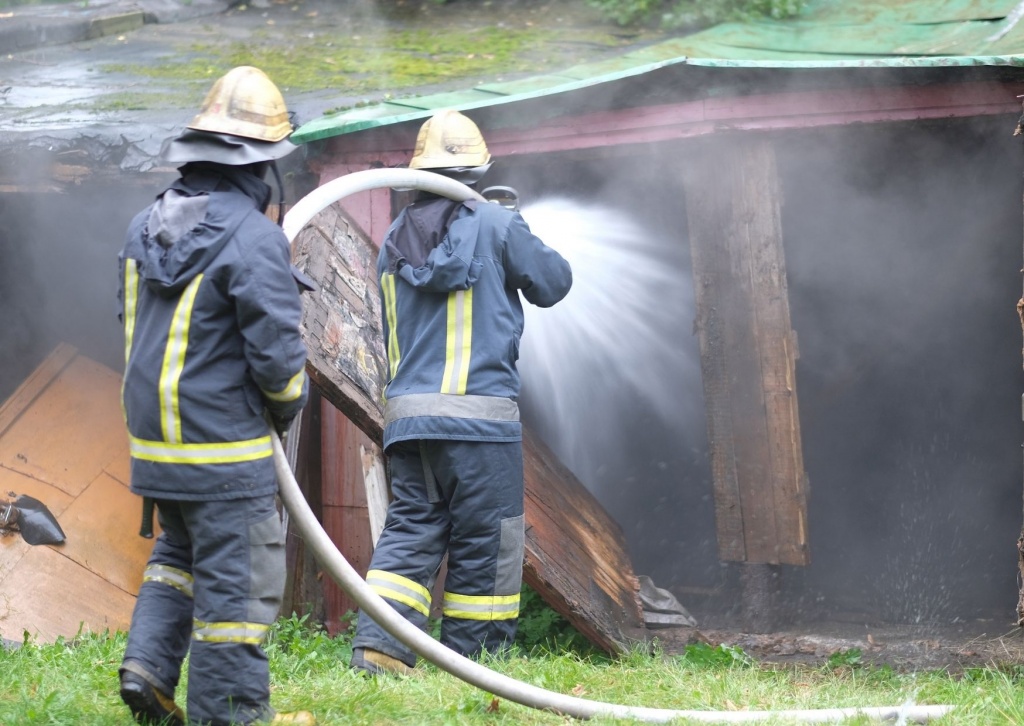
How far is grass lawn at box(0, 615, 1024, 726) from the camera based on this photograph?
12.1 ft

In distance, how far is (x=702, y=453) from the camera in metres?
8.16

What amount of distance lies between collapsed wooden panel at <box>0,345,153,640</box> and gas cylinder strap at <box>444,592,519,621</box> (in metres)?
2.46

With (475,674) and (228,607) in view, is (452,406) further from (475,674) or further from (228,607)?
(228,607)

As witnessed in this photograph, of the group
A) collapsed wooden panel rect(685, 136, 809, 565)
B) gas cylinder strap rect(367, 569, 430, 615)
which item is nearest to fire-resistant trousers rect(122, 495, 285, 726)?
gas cylinder strap rect(367, 569, 430, 615)

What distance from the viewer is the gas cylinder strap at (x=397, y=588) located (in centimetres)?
457

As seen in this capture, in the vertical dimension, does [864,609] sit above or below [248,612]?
below

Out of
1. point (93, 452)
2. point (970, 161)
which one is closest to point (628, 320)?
point (970, 161)

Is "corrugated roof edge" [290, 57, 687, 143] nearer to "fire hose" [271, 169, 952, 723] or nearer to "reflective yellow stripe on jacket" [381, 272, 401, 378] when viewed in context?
"reflective yellow stripe on jacket" [381, 272, 401, 378]

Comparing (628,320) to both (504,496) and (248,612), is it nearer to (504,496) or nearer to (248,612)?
(504,496)

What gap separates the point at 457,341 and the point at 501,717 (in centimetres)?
158

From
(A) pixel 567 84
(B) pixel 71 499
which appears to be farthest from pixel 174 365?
(B) pixel 71 499

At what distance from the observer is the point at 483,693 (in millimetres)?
3941

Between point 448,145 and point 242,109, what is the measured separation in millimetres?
1508

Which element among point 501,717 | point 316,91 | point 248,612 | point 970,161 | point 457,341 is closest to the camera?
point 248,612
